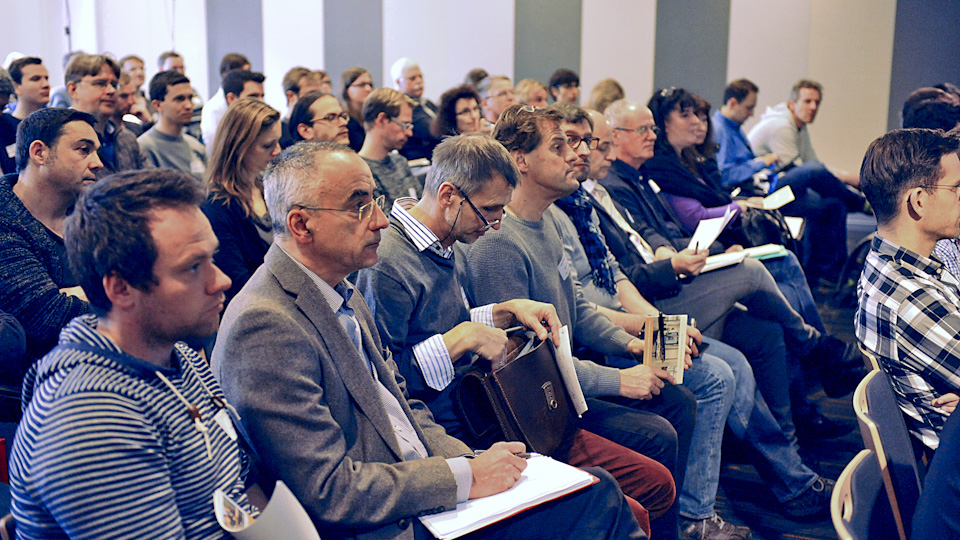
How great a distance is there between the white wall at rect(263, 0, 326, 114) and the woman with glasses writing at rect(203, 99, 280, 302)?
20.1 ft

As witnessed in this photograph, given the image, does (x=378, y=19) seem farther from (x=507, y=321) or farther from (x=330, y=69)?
(x=507, y=321)

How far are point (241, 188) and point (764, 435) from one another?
7.09 ft

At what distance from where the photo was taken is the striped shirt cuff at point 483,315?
2129 millimetres

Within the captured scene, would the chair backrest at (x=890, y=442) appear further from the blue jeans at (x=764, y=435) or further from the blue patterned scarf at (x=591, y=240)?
the blue patterned scarf at (x=591, y=240)

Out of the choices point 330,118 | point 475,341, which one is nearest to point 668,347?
point 475,341

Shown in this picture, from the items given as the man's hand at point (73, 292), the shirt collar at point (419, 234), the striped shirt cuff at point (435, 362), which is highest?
the shirt collar at point (419, 234)

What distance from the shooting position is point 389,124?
425cm

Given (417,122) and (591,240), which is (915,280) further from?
(417,122)

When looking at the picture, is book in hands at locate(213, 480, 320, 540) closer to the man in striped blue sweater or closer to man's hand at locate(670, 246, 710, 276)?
the man in striped blue sweater

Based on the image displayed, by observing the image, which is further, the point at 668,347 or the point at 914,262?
the point at 668,347

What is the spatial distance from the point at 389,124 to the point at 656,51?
17.5 feet

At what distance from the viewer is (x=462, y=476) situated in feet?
4.96

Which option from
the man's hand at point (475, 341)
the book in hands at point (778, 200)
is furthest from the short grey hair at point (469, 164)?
the book in hands at point (778, 200)

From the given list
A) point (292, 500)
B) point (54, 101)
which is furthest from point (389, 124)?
point (292, 500)
